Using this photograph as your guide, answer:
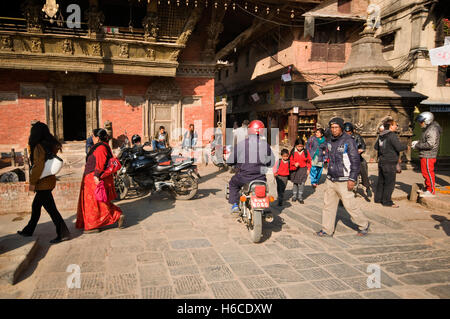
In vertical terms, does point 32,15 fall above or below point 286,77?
above

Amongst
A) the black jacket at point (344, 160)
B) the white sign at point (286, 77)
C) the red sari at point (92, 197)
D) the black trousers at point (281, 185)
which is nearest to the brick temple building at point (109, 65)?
the white sign at point (286, 77)

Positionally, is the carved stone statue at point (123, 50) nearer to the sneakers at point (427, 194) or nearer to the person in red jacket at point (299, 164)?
the person in red jacket at point (299, 164)

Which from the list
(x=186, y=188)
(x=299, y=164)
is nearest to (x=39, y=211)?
(x=186, y=188)

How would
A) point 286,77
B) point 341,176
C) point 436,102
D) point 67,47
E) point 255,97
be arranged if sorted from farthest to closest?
1. point 255,97
2. point 286,77
3. point 436,102
4. point 67,47
5. point 341,176

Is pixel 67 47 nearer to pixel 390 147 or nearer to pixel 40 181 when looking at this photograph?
pixel 40 181

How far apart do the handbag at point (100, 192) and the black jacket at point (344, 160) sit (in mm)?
3793

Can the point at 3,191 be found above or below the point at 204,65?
below

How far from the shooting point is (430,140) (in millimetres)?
6852

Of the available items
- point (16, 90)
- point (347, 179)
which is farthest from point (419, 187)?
point (16, 90)

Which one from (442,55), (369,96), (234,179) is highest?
(442,55)

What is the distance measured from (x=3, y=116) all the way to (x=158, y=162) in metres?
9.38

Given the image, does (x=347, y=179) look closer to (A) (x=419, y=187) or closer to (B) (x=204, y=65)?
(A) (x=419, y=187)

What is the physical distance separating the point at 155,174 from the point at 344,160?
4.38 m
